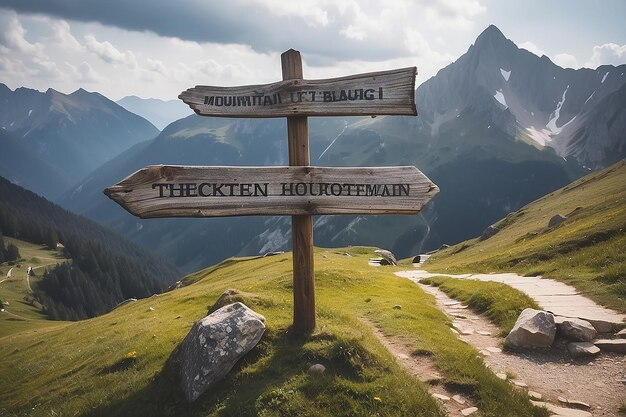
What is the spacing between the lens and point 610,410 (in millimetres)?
9398

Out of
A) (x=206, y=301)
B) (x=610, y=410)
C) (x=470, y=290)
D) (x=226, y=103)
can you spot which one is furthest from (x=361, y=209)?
(x=206, y=301)

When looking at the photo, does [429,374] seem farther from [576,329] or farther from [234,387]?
[576,329]

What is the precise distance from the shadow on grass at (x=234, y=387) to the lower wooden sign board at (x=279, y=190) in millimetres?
3752

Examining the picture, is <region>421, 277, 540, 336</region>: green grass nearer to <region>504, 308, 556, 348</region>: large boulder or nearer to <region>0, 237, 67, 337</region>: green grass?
<region>504, 308, 556, 348</region>: large boulder

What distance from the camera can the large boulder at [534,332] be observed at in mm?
12992

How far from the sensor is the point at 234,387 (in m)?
9.50

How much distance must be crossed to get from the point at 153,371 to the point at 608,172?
465 ft

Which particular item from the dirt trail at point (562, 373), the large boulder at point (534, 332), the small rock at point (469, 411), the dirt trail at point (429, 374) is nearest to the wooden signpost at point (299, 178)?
the dirt trail at point (429, 374)

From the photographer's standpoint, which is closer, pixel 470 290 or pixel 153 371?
pixel 153 371

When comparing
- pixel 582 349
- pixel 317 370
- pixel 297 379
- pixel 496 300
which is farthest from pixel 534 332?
pixel 297 379

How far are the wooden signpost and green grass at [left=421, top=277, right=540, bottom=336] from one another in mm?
8826

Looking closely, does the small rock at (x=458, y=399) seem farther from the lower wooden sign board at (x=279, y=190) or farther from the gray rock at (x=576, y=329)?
the gray rock at (x=576, y=329)

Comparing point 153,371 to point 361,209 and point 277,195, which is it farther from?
point 361,209

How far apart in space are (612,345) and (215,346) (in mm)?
12527
